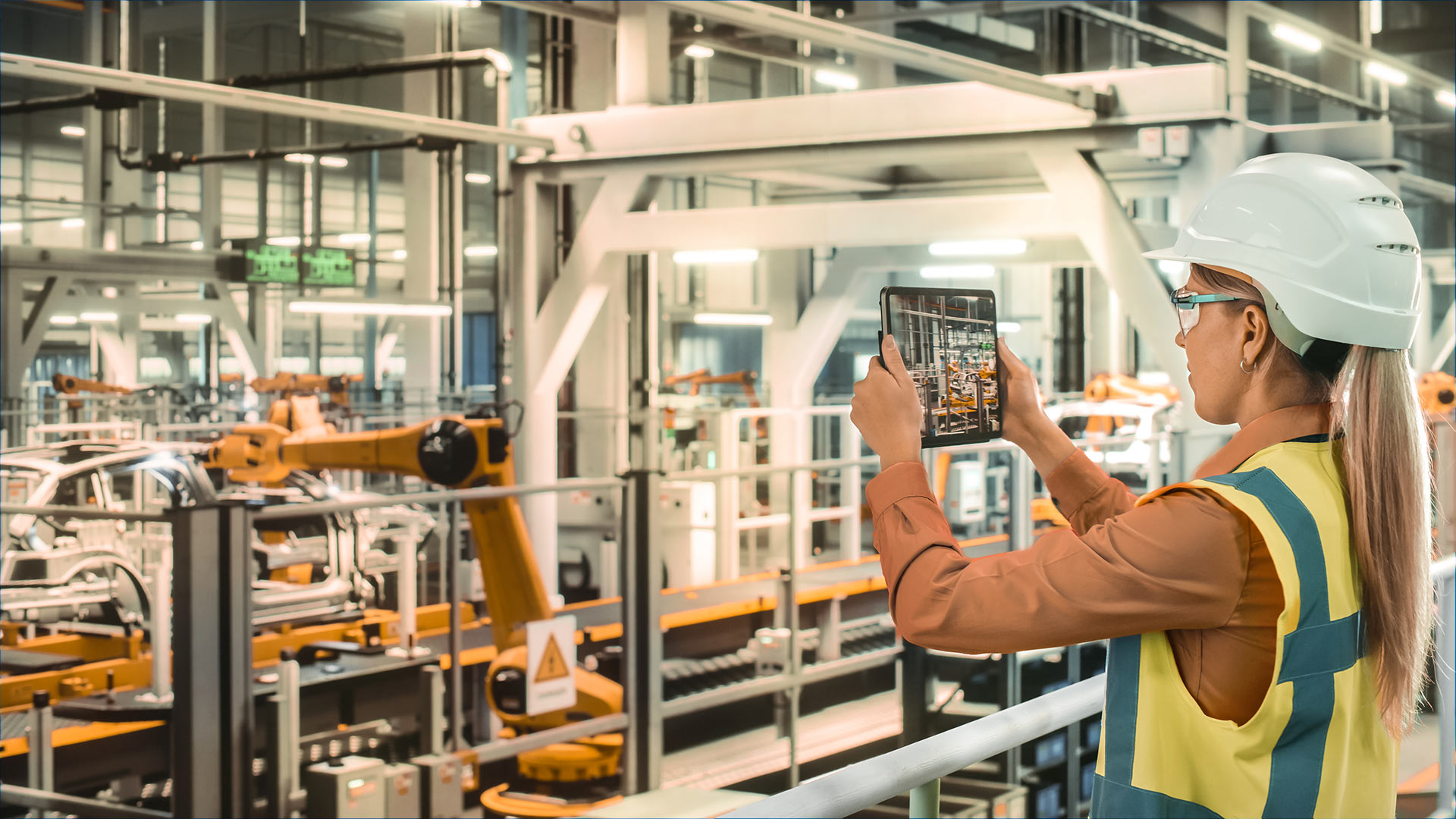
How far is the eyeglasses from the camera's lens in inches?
51.9

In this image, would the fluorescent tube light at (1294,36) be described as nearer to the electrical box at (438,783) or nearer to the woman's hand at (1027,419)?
the electrical box at (438,783)

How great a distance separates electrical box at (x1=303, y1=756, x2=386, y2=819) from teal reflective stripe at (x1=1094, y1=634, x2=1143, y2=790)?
12.3 ft

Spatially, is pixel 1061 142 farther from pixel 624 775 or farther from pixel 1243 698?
pixel 1243 698

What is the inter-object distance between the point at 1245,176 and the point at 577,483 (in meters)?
3.89

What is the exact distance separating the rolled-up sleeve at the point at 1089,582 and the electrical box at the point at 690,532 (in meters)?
8.96

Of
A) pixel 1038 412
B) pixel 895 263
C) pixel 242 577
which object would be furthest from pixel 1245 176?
pixel 895 263

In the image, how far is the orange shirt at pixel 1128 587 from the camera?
3.78ft

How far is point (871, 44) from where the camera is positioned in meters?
5.82

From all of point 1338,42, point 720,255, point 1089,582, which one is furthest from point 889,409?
point 1338,42

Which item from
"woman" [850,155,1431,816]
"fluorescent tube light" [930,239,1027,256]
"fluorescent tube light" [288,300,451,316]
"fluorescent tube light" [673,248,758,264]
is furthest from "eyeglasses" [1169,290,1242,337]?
"fluorescent tube light" [288,300,451,316]

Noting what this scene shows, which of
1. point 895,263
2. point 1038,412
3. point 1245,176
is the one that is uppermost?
point 895,263

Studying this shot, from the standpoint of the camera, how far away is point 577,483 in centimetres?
505

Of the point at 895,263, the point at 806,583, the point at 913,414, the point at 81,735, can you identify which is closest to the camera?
the point at 913,414

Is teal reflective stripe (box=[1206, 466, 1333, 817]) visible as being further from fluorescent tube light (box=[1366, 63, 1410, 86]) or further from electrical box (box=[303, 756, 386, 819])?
fluorescent tube light (box=[1366, 63, 1410, 86])
